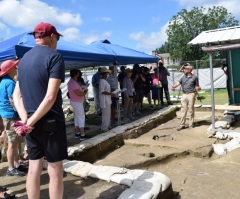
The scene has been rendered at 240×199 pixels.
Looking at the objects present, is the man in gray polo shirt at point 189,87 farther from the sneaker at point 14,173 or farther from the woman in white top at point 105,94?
the sneaker at point 14,173

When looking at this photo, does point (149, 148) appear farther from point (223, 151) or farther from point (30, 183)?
point (30, 183)

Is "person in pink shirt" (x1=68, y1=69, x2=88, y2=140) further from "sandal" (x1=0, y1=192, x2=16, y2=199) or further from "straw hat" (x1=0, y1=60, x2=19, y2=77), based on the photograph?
"sandal" (x1=0, y1=192, x2=16, y2=199)

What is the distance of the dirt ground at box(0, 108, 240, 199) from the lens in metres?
3.85

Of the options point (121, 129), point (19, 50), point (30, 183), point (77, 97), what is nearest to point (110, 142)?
point (121, 129)

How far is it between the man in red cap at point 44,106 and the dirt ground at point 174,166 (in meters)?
1.07

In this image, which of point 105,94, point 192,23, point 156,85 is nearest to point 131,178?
point 105,94

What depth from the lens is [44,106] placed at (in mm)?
2410

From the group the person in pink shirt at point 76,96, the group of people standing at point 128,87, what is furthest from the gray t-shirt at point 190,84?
the person in pink shirt at point 76,96

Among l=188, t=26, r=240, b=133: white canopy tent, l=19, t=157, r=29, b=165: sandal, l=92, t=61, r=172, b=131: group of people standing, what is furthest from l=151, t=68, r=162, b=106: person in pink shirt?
l=19, t=157, r=29, b=165: sandal

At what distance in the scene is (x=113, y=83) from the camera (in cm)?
882

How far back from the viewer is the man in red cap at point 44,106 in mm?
2451

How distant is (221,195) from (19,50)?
3926 mm

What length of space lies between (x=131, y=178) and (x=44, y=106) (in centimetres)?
194

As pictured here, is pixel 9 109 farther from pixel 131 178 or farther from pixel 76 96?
pixel 76 96
